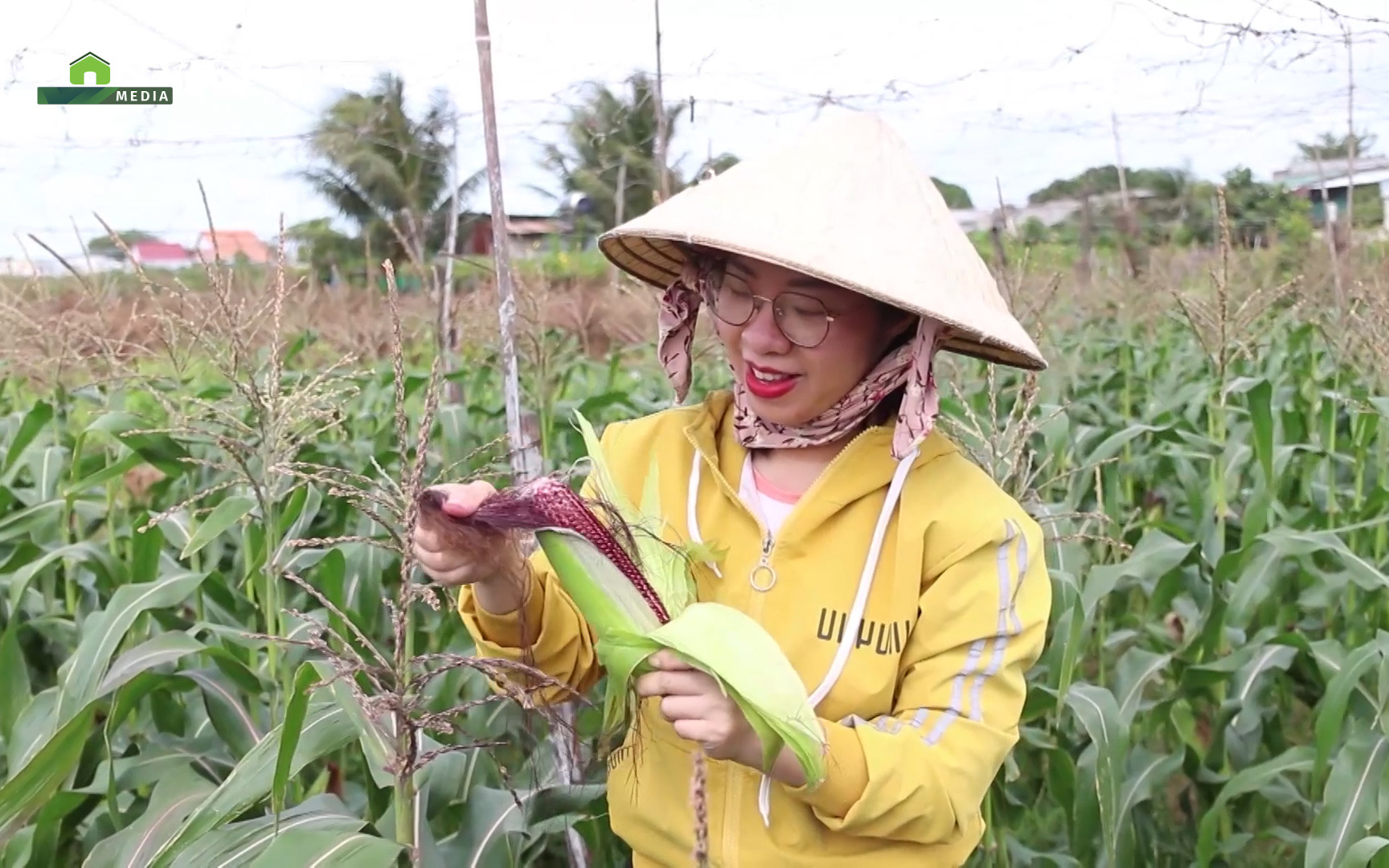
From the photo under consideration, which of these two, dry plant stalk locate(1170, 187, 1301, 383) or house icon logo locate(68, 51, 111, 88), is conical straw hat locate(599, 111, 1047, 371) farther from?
house icon logo locate(68, 51, 111, 88)

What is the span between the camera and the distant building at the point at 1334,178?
31.6ft

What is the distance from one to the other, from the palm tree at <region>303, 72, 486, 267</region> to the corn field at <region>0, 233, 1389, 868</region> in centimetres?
99


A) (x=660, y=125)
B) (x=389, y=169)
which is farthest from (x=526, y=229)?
(x=389, y=169)

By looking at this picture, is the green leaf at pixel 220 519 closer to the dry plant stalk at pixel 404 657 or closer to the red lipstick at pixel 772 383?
the dry plant stalk at pixel 404 657

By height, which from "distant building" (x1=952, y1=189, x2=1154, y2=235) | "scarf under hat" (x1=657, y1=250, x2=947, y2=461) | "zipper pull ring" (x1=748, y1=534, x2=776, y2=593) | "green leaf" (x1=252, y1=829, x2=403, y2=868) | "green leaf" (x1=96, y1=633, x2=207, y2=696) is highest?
"distant building" (x1=952, y1=189, x2=1154, y2=235)

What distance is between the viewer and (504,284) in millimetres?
2242

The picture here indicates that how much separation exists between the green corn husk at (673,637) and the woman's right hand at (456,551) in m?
0.12

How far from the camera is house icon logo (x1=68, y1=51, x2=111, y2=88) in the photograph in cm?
541

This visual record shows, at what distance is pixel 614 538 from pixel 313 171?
2651 centimetres

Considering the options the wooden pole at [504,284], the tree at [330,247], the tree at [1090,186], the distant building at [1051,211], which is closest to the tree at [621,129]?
the wooden pole at [504,284]

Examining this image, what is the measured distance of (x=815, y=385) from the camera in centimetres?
159

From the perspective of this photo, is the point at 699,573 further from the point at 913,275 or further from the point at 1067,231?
the point at 1067,231

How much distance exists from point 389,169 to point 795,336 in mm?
21973

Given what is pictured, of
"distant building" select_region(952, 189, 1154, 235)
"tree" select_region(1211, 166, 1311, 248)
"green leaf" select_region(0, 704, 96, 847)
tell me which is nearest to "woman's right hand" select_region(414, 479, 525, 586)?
"green leaf" select_region(0, 704, 96, 847)
